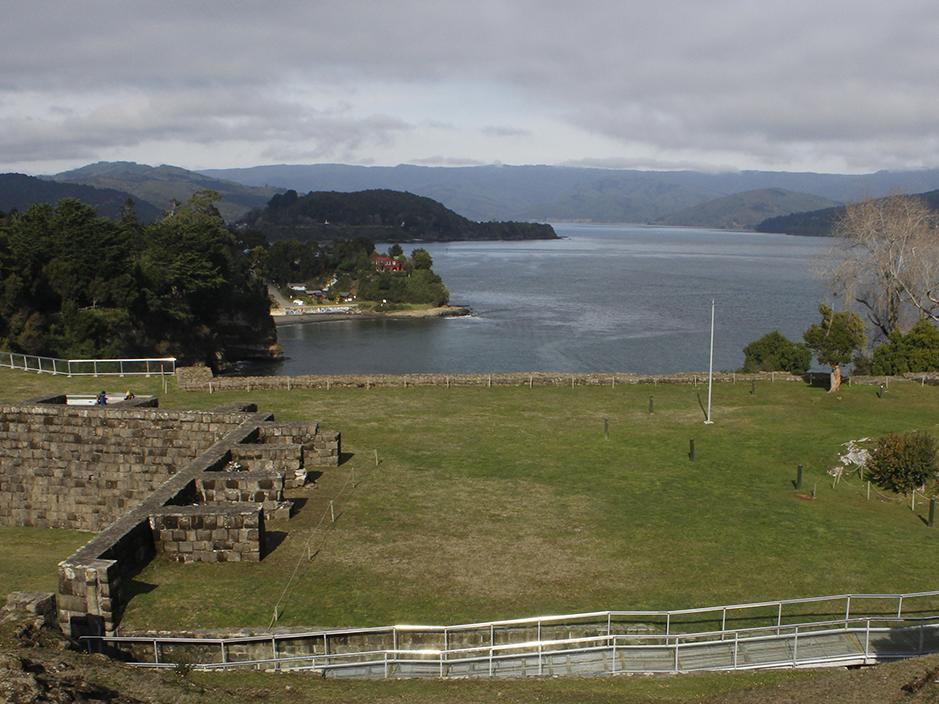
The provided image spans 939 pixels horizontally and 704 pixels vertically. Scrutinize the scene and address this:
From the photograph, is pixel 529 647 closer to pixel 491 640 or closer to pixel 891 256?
pixel 491 640

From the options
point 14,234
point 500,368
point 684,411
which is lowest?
point 500,368

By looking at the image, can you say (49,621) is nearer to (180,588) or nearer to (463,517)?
(180,588)

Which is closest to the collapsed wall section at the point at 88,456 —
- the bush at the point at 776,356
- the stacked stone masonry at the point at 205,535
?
the stacked stone masonry at the point at 205,535

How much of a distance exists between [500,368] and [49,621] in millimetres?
66883

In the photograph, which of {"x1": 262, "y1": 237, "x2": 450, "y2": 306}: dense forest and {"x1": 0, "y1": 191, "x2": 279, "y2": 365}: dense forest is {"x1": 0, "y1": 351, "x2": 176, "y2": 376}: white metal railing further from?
{"x1": 262, "y1": 237, "x2": 450, "y2": 306}: dense forest

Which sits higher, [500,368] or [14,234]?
[14,234]

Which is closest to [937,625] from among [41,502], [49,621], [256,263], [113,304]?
[49,621]

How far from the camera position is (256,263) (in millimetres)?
125188

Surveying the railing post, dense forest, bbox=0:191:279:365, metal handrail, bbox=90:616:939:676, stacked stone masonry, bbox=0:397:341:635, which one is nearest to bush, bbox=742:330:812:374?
stacked stone masonry, bbox=0:397:341:635

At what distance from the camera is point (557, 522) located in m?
18.9

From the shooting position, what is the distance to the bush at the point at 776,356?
168ft

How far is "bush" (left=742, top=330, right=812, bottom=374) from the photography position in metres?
51.3

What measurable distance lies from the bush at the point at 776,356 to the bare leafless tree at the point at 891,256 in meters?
4.59

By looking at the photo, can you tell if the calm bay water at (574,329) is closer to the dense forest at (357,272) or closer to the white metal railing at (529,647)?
the dense forest at (357,272)
